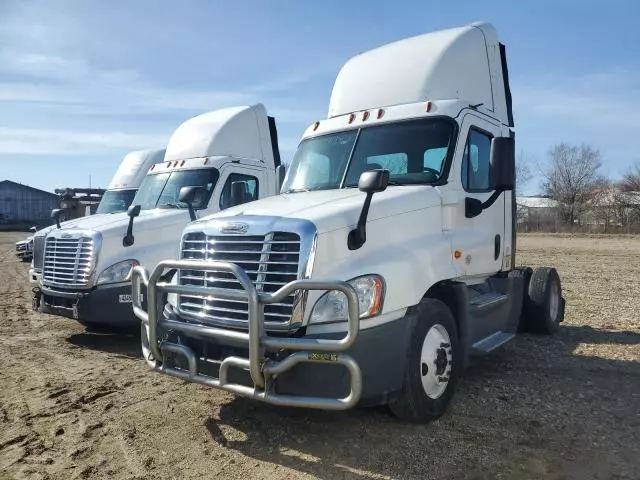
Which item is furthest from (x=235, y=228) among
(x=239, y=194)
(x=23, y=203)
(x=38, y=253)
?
(x=23, y=203)

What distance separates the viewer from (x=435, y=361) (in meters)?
4.57

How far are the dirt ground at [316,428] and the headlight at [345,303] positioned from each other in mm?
998

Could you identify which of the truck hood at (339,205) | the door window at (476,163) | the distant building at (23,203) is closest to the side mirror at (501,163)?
the door window at (476,163)

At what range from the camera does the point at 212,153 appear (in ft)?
30.2

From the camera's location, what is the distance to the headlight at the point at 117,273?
24.3ft

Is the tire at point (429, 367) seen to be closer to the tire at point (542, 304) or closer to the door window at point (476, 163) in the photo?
the door window at point (476, 163)

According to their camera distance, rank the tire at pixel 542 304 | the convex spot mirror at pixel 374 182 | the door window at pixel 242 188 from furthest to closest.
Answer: the door window at pixel 242 188 < the tire at pixel 542 304 < the convex spot mirror at pixel 374 182

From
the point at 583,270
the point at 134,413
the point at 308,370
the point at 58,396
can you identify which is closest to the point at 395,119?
the point at 308,370

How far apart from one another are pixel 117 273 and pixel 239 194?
228 centimetres

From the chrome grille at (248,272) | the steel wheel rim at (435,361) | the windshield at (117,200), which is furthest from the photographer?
the windshield at (117,200)

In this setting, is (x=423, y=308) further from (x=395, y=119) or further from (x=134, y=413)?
(x=134, y=413)

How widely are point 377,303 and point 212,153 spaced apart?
5977mm

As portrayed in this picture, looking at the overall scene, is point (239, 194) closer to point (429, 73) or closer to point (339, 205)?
point (429, 73)

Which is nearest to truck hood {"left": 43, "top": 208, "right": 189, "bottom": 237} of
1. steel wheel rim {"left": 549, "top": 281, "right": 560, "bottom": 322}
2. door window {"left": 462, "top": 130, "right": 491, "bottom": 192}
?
door window {"left": 462, "top": 130, "right": 491, "bottom": 192}
